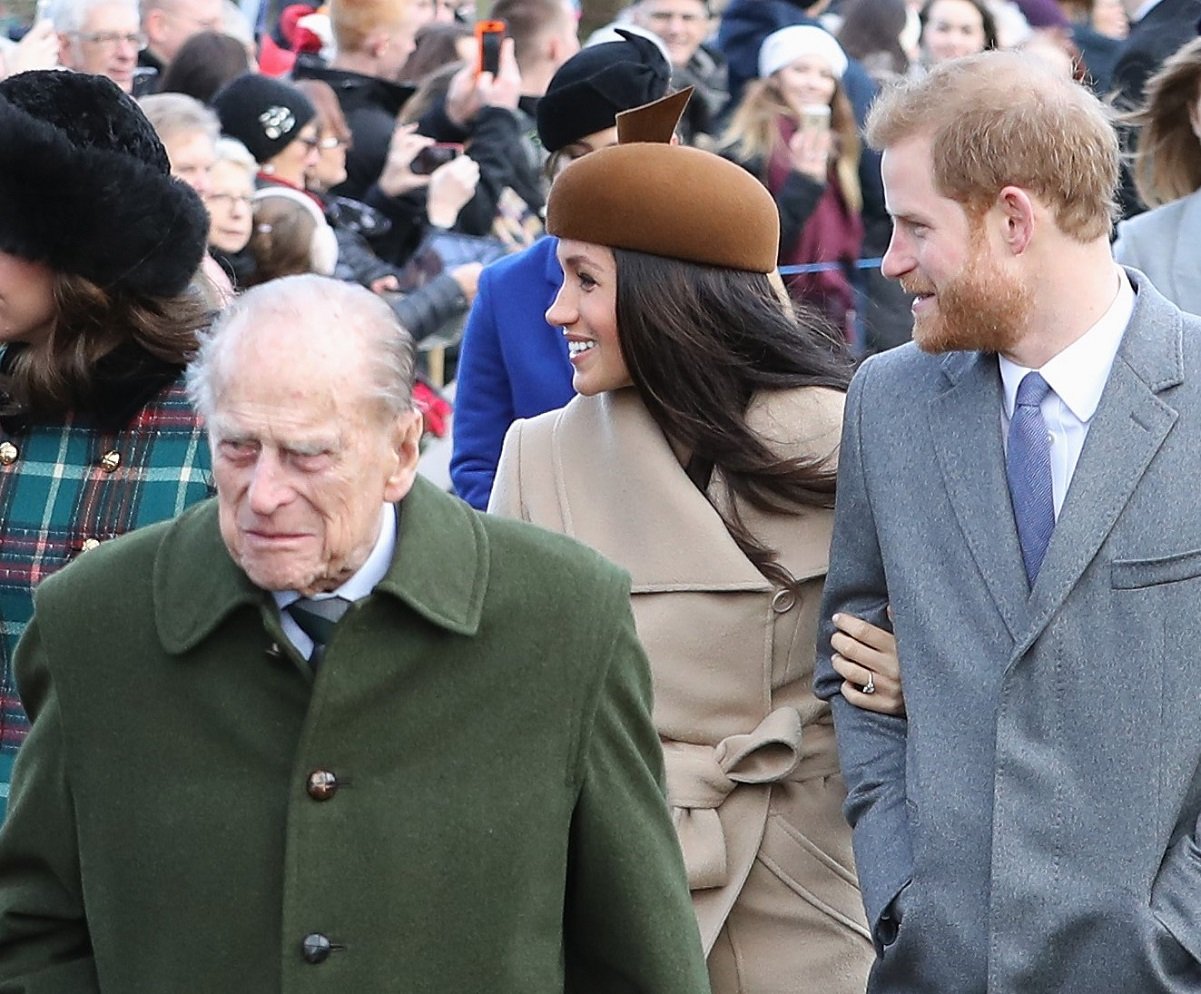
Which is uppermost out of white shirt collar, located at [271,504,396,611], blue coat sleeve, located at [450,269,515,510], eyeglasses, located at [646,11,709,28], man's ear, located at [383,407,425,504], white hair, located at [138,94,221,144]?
man's ear, located at [383,407,425,504]

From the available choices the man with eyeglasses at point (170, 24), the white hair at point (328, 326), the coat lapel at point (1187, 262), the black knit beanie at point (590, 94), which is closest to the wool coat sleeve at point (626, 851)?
the white hair at point (328, 326)

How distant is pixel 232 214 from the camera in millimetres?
6809

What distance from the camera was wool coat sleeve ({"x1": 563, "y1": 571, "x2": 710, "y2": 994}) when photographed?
295 cm

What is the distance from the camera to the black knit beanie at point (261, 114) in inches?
296

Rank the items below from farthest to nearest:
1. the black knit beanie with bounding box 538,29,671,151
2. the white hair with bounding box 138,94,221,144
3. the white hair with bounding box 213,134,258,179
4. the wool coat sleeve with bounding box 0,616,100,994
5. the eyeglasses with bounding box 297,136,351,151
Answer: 1. the eyeglasses with bounding box 297,136,351,151
2. the white hair with bounding box 213,134,258,179
3. the white hair with bounding box 138,94,221,144
4. the black knit beanie with bounding box 538,29,671,151
5. the wool coat sleeve with bounding box 0,616,100,994

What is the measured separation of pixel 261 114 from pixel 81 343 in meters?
3.95

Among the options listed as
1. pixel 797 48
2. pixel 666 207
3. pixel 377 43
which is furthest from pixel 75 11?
pixel 666 207

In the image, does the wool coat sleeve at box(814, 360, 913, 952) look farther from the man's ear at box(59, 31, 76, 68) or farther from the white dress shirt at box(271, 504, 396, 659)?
the man's ear at box(59, 31, 76, 68)

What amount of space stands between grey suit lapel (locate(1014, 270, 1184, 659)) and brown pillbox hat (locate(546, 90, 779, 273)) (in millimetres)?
859

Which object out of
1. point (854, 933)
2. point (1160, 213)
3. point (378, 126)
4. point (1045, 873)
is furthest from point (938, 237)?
point (378, 126)

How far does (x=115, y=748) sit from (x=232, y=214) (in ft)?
13.6

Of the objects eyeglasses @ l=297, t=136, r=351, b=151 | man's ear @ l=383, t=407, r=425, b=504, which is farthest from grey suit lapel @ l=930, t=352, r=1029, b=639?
eyeglasses @ l=297, t=136, r=351, b=151

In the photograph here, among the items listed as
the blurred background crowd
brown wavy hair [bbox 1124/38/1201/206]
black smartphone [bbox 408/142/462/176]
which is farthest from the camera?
black smartphone [bbox 408/142/462/176]

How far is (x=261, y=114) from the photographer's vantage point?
753cm
